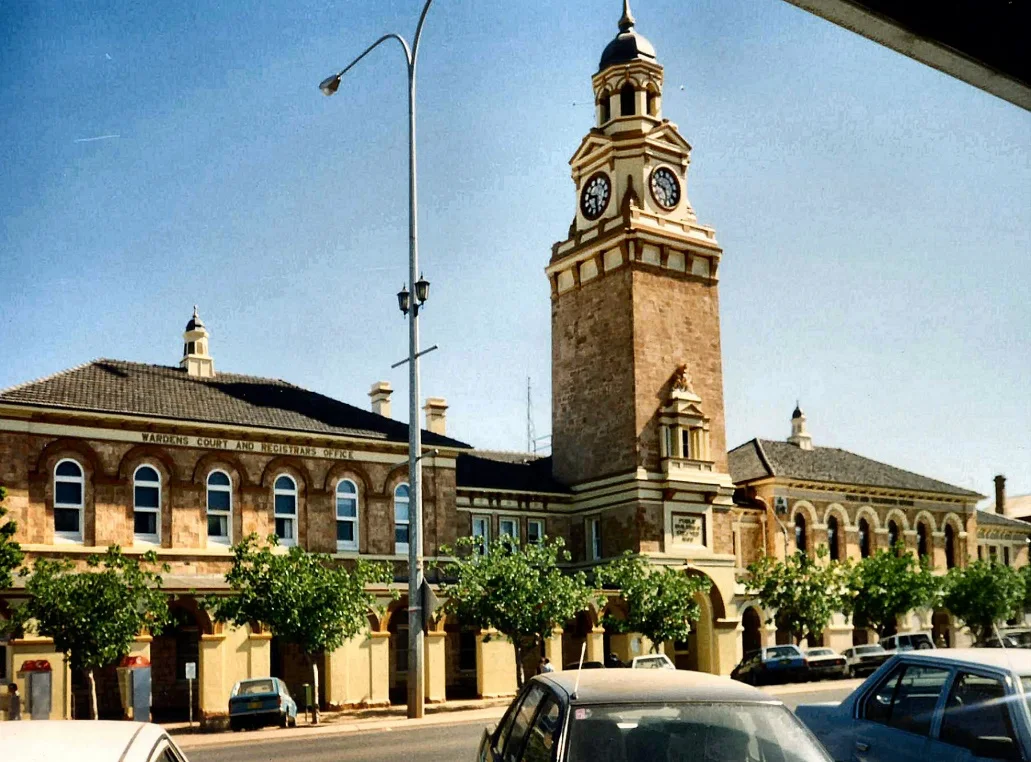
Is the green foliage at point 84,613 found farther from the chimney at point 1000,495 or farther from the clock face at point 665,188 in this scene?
the chimney at point 1000,495

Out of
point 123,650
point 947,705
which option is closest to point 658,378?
Result: point 123,650

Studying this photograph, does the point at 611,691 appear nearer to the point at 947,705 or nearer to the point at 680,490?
the point at 947,705

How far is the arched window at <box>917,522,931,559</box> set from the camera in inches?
2494

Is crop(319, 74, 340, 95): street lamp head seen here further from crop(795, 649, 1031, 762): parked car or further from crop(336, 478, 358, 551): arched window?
crop(795, 649, 1031, 762): parked car

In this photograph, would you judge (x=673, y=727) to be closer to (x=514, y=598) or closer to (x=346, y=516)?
(x=514, y=598)

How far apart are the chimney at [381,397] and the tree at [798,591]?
1694 centimetres

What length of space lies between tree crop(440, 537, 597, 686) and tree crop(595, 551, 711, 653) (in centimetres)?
446

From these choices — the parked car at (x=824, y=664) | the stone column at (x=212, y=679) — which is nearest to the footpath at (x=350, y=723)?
the stone column at (x=212, y=679)

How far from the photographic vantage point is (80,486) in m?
34.5

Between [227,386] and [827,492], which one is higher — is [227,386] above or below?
above

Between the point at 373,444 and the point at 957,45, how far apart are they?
3668 cm

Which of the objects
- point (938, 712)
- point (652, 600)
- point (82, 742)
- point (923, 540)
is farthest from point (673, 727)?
point (923, 540)

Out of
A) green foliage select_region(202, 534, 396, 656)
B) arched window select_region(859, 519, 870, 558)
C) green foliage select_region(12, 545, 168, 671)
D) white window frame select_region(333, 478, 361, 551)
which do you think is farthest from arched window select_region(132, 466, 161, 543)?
arched window select_region(859, 519, 870, 558)

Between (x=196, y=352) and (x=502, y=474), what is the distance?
13346 millimetres
